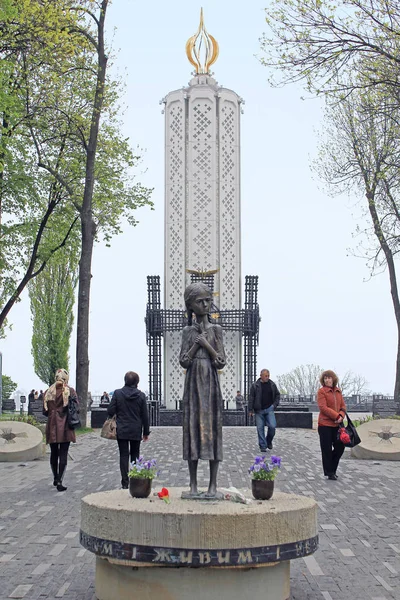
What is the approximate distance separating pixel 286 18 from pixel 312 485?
948 cm

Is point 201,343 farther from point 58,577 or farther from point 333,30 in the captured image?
point 333,30

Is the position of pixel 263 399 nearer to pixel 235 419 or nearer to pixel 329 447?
→ pixel 329 447

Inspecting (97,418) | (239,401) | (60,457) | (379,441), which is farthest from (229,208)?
(60,457)

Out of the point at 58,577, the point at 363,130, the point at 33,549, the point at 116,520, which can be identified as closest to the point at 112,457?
the point at 33,549

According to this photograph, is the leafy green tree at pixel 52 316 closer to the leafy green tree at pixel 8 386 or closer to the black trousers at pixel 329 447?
the leafy green tree at pixel 8 386

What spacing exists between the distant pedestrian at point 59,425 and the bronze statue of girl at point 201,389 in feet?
18.0

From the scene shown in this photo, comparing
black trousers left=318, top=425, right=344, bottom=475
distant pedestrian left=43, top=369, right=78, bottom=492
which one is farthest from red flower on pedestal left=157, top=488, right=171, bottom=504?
black trousers left=318, top=425, right=344, bottom=475

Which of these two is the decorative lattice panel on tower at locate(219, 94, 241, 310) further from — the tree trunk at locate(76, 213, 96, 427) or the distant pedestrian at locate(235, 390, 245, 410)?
the tree trunk at locate(76, 213, 96, 427)

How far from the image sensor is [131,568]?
20.4 ft

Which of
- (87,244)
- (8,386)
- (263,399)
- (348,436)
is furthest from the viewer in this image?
(8,386)

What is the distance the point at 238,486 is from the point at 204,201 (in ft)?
76.6

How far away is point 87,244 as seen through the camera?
84.8ft

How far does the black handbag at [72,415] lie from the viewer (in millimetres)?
12359

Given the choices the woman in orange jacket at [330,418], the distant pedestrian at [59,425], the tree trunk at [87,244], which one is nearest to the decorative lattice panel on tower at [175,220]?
the tree trunk at [87,244]
